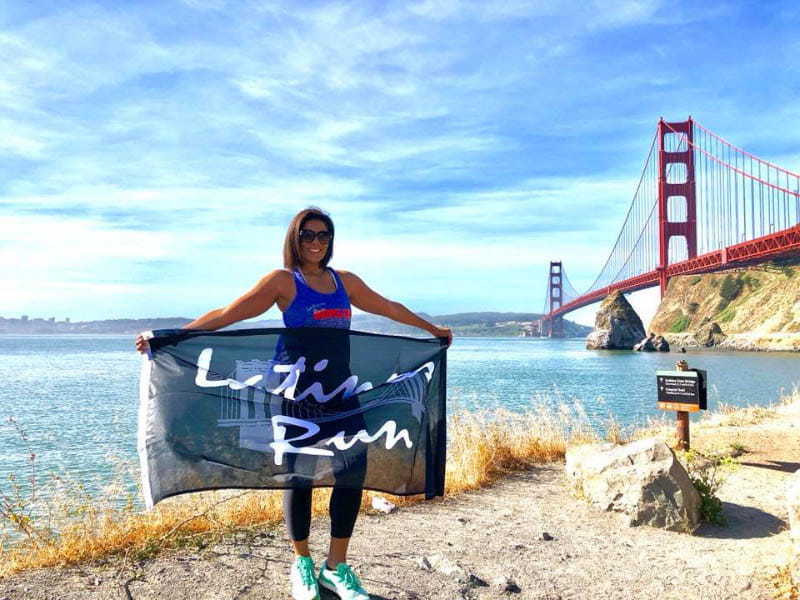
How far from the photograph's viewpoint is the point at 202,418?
3.11 m

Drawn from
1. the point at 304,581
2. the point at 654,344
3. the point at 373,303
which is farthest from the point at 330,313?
the point at 654,344

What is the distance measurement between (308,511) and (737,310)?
6995cm

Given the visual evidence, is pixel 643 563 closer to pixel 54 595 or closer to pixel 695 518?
pixel 695 518

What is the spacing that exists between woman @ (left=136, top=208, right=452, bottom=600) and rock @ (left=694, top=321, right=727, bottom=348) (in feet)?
214

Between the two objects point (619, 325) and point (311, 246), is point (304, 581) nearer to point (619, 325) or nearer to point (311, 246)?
point (311, 246)

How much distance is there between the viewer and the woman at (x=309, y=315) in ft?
9.77

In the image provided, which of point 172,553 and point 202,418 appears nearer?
point 202,418

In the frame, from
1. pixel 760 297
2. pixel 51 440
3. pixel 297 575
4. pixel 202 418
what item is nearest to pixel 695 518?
pixel 297 575

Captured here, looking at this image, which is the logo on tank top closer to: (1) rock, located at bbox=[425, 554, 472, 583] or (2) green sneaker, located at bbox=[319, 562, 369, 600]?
(2) green sneaker, located at bbox=[319, 562, 369, 600]

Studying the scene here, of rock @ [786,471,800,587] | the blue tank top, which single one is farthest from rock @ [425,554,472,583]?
rock @ [786,471,800,587]

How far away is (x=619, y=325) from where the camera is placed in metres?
68.4

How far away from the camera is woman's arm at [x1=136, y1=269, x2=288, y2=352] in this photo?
289 centimetres

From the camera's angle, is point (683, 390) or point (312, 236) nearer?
point (312, 236)

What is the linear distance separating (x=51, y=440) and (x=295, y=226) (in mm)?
11324
